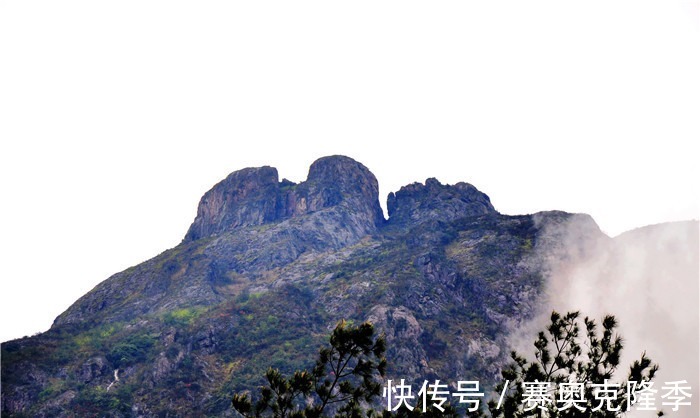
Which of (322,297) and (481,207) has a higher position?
(481,207)

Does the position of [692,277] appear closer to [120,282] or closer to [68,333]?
[68,333]

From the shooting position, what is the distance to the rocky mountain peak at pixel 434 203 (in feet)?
576

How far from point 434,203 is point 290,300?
8143 cm

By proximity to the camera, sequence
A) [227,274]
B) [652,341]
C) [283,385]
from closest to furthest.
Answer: [283,385] → [652,341] → [227,274]

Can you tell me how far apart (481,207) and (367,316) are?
94046 mm

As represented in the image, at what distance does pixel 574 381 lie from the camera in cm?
1934

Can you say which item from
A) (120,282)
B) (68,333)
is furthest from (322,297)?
(120,282)

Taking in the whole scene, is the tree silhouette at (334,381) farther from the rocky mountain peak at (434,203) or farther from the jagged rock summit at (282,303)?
the rocky mountain peak at (434,203)

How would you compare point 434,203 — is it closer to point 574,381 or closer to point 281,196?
point 281,196

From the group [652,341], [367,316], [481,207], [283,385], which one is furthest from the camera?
[481,207]

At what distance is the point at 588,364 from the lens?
62.5ft

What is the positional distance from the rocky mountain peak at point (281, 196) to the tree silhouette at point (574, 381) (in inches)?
6141

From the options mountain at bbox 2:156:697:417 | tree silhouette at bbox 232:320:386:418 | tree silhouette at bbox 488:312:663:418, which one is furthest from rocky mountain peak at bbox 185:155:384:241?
tree silhouette at bbox 232:320:386:418

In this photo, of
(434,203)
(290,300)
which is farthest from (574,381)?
(434,203)
